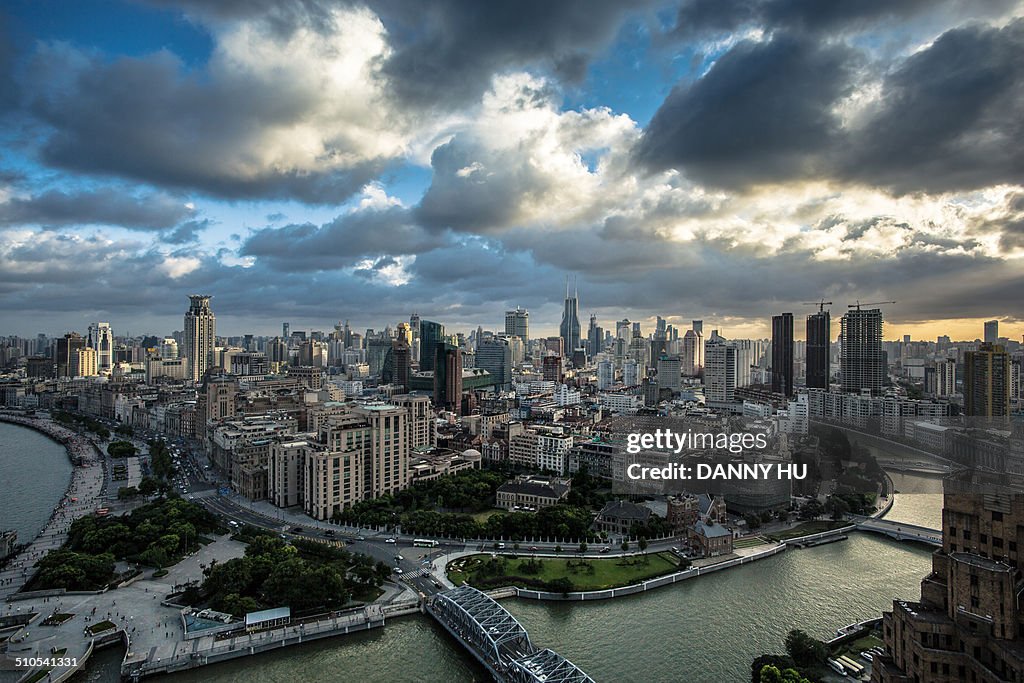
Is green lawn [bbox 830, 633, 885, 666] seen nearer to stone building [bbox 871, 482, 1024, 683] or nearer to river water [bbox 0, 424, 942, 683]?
river water [bbox 0, 424, 942, 683]

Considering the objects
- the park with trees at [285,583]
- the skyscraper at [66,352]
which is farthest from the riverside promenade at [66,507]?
the skyscraper at [66,352]

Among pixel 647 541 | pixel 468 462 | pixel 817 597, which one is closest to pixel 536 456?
pixel 468 462

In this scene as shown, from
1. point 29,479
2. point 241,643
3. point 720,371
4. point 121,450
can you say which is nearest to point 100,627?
point 241,643

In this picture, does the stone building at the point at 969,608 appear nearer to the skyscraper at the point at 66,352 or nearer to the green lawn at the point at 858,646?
the green lawn at the point at 858,646

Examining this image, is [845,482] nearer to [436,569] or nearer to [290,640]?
[436,569]

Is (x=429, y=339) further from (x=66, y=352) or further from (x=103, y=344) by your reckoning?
(x=103, y=344)
